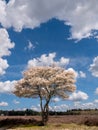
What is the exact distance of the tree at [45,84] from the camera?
6856 centimetres

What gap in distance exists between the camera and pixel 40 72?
70.8 m

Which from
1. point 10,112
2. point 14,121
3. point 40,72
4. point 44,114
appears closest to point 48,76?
point 40,72

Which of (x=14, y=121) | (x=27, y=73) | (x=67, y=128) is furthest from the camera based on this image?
(x=14, y=121)

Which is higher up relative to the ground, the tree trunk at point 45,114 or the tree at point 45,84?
the tree at point 45,84

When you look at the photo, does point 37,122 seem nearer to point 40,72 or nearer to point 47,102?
point 47,102

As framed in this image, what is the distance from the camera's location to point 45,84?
6794 centimetres

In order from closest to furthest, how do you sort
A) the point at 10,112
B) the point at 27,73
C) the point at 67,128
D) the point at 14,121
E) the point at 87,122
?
the point at 67,128
the point at 87,122
the point at 27,73
the point at 14,121
the point at 10,112

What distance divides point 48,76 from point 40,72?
5.52 feet

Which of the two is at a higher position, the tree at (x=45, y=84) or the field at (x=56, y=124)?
the tree at (x=45, y=84)

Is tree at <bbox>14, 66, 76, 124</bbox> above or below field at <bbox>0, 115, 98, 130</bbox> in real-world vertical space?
above

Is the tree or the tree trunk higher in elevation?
the tree

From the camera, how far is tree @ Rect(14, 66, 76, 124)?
68.6 meters

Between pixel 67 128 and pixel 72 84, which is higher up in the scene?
pixel 72 84

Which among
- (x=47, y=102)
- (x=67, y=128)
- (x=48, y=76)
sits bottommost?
(x=67, y=128)
